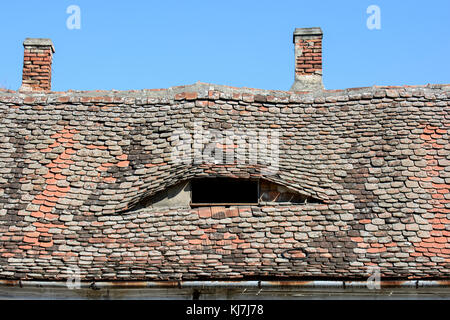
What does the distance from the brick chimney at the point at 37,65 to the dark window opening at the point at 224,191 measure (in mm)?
4553

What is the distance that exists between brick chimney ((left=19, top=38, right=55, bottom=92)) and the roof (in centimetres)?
89

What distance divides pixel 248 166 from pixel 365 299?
290 centimetres

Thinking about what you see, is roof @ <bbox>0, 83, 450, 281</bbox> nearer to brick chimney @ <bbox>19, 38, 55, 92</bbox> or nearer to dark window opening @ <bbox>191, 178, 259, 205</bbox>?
dark window opening @ <bbox>191, 178, 259, 205</bbox>

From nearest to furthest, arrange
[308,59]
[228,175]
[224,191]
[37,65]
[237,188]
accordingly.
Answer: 1. [228,175]
2. [237,188]
3. [224,191]
4. [308,59]
5. [37,65]

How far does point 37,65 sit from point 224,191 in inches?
212

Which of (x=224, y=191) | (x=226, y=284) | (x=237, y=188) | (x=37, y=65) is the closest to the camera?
(x=226, y=284)

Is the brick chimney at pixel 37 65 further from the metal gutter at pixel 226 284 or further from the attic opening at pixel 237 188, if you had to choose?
the metal gutter at pixel 226 284

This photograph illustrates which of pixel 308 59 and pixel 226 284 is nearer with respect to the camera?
pixel 226 284

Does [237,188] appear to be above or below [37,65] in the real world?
below

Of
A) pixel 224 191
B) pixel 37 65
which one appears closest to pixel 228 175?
pixel 224 191

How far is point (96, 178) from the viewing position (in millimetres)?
11484

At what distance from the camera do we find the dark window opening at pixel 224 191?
11.3m

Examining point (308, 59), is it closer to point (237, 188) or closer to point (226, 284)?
point (237, 188)

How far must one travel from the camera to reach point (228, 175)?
36.5 ft
